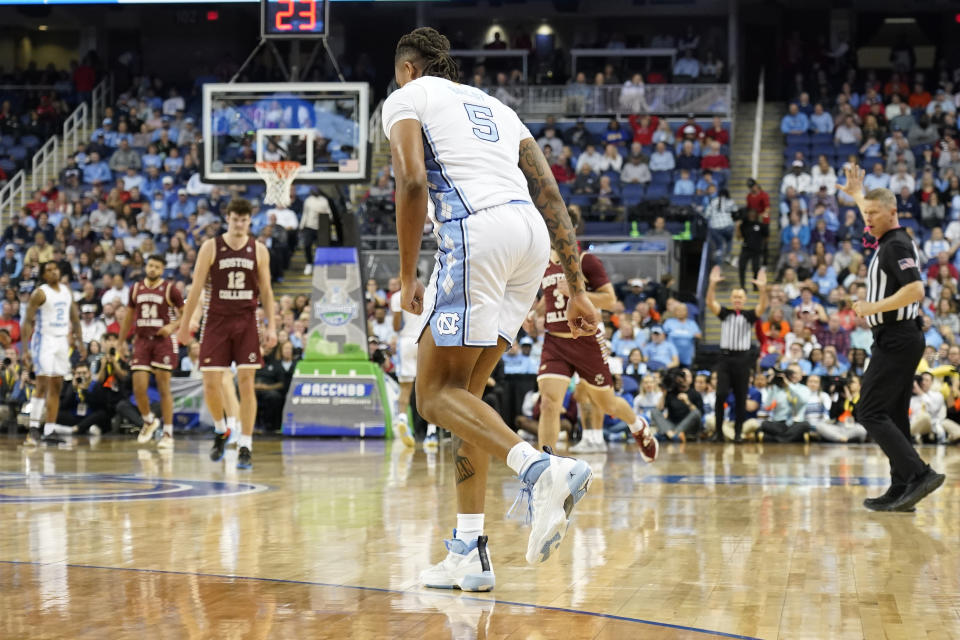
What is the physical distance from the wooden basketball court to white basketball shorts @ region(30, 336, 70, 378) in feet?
15.6

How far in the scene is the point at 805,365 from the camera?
54.1 ft

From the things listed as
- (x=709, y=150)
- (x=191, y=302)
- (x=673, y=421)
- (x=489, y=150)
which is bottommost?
(x=673, y=421)

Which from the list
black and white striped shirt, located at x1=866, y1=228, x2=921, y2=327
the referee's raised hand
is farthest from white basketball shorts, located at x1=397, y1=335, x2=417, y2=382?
black and white striped shirt, located at x1=866, y1=228, x2=921, y2=327

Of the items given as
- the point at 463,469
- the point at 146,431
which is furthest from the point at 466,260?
the point at 146,431

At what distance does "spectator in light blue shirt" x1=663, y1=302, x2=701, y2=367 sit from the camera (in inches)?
685

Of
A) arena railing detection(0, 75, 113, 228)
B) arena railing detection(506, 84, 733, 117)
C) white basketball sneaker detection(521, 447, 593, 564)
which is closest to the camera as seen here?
white basketball sneaker detection(521, 447, 593, 564)

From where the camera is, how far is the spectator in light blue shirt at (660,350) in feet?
55.0

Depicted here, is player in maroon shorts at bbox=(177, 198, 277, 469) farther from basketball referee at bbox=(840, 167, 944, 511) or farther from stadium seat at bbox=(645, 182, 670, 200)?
stadium seat at bbox=(645, 182, 670, 200)

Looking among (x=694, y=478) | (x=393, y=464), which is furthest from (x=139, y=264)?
(x=694, y=478)

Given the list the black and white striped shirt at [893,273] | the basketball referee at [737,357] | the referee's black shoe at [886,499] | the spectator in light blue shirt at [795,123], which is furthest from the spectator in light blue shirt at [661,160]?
the referee's black shoe at [886,499]

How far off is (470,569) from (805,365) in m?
12.8

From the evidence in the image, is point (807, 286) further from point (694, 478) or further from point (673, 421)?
point (694, 478)

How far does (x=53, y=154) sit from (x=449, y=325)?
2439cm

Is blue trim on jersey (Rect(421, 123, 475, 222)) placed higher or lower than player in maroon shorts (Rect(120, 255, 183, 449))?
higher
